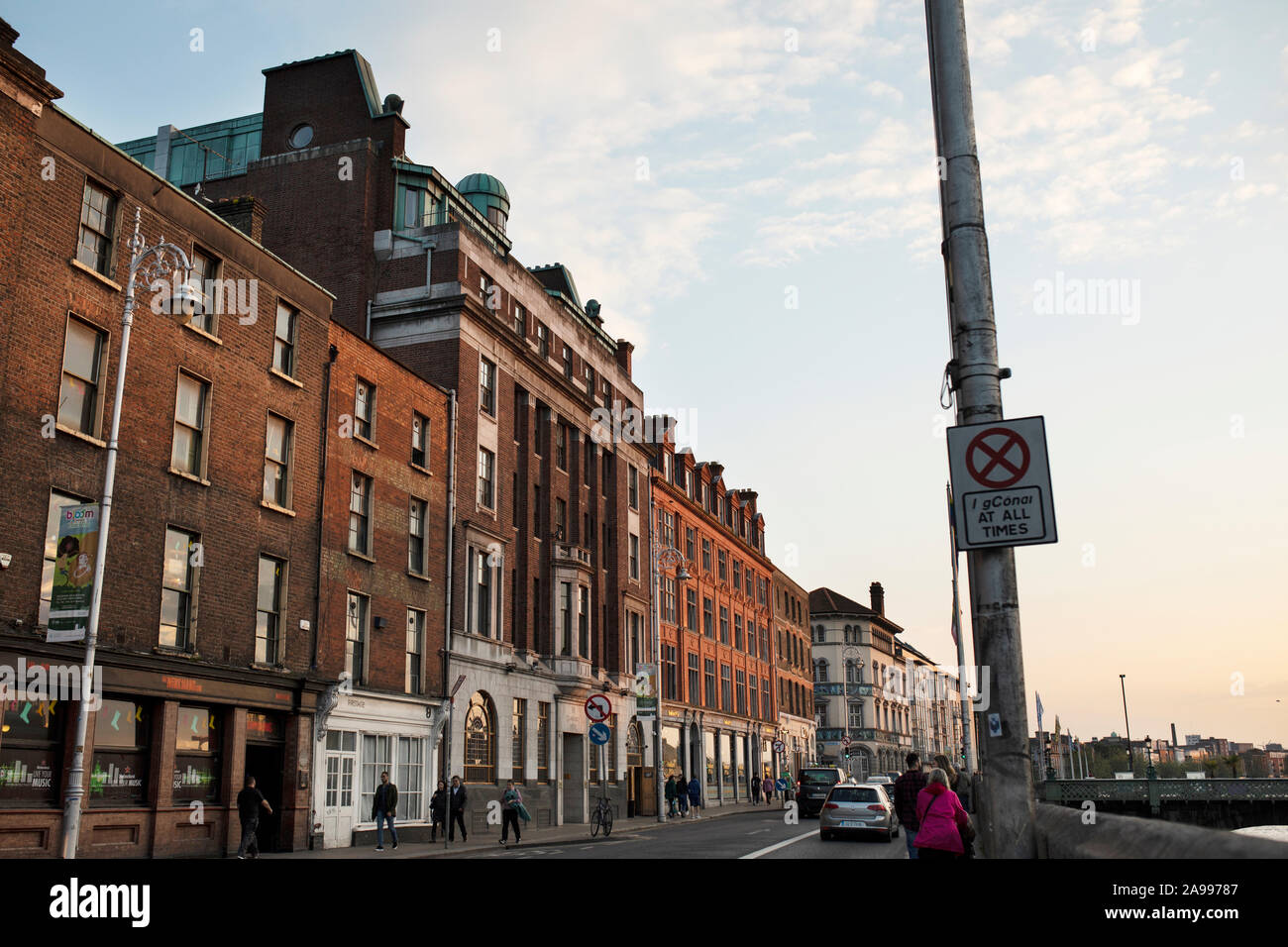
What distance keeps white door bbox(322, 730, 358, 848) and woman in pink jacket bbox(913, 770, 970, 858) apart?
21.1 metres

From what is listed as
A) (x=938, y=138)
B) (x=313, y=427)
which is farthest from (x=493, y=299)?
(x=938, y=138)

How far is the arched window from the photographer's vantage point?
35.6 meters

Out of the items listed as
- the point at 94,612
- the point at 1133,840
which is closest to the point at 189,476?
the point at 94,612

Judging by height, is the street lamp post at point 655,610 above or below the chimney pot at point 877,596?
below

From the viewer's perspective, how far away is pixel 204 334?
2472 cm

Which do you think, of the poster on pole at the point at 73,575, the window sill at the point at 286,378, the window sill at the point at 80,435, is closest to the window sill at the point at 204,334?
the window sill at the point at 286,378

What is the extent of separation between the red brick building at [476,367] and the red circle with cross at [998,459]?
29135 millimetres

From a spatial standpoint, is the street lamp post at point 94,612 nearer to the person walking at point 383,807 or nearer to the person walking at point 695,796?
the person walking at point 383,807

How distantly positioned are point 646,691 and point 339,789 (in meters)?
19.9

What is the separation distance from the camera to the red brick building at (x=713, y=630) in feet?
198
